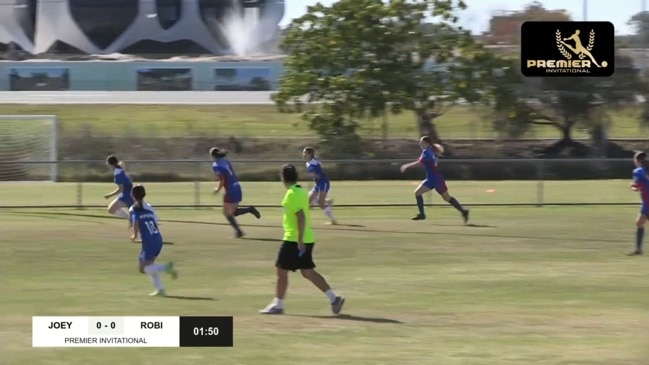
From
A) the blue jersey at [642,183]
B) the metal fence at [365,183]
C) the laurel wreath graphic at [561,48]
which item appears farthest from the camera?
the metal fence at [365,183]

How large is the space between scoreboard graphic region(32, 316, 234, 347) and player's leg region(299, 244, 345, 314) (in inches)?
64.5

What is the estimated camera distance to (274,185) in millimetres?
36469

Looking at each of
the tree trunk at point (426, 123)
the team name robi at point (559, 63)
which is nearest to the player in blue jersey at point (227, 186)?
the team name robi at point (559, 63)

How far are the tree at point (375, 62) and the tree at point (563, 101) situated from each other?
137cm

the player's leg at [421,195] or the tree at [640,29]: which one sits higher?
the tree at [640,29]

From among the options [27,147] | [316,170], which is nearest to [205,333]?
[316,170]

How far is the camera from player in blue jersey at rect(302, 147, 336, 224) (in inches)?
955

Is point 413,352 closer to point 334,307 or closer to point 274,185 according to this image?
point 334,307

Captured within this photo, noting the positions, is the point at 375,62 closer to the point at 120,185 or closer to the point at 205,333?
the point at 120,185

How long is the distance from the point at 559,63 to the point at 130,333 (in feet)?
18.1

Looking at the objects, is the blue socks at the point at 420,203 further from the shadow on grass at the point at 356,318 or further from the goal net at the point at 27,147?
the goal net at the point at 27,147

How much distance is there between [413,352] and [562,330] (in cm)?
205

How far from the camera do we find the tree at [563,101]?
46.8 m

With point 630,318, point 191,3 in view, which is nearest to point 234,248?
point 630,318
